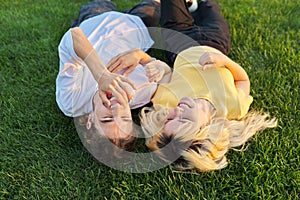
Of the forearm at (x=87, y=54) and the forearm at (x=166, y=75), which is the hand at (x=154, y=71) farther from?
the forearm at (x=87, y=54)

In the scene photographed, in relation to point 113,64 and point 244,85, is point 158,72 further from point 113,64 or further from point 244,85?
point 244,85

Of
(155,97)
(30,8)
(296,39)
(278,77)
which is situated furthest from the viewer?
(30,8)

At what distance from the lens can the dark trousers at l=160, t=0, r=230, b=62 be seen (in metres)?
2.47

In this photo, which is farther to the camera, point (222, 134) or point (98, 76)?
point (222, 134)

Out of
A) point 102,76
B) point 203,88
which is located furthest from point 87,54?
point 203,88

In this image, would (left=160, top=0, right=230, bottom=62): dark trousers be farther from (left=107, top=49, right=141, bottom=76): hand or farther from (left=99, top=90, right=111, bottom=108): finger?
(left=99, top=90, right=111, bottom=108): finger

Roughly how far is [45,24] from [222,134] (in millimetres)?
1701

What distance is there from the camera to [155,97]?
223 cm

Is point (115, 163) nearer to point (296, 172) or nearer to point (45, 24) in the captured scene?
point (296, 172)

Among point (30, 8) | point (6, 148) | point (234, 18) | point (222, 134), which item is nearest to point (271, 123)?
point (222, 134)

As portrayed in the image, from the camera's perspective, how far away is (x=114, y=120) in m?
1.87

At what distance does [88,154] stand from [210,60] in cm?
81

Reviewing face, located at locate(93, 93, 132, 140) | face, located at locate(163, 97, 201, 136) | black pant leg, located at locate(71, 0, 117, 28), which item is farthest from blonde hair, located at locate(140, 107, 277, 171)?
black pant leg, located at locate(71, 0, 117, 28)

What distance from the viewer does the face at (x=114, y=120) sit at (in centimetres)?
186
